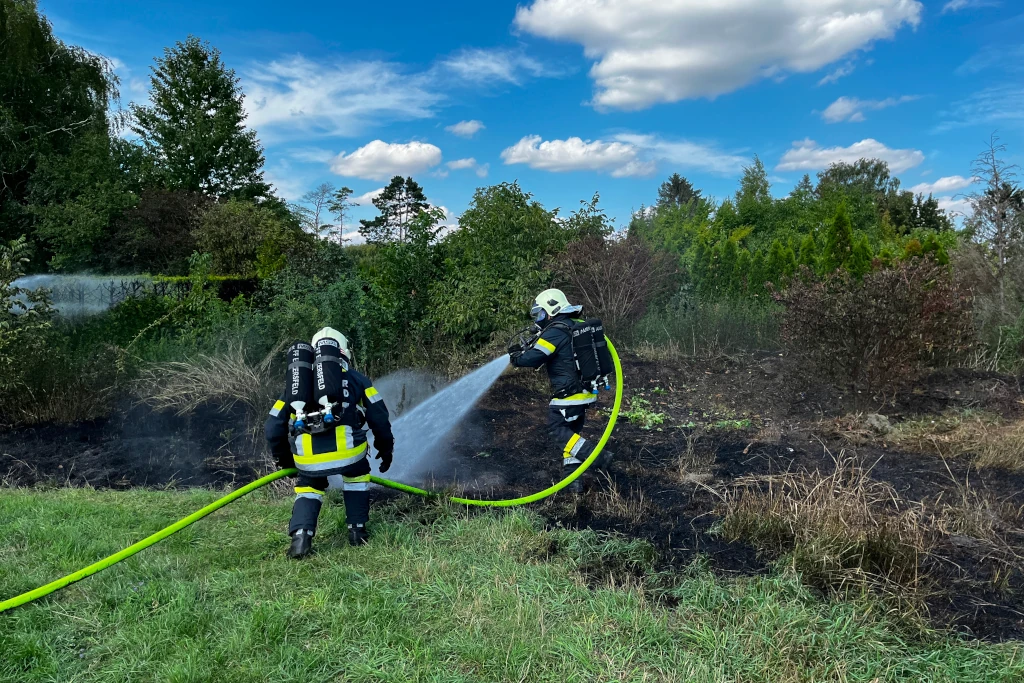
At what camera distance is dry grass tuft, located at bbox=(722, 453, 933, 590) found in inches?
133

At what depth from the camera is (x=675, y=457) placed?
5.93m

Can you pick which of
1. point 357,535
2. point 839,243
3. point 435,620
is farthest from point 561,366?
point 839,243

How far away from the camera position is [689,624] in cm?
305

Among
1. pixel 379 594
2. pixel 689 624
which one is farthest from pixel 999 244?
pixel 379 594

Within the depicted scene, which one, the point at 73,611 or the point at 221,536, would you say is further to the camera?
the point at 221,536

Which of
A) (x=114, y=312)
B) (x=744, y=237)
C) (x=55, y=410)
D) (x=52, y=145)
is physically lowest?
(x=55, y=410)

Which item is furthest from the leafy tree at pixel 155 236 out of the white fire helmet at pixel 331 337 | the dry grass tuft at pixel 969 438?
the dry grass tuft at pixel 969 438

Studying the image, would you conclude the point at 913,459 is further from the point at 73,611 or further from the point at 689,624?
the point at 73,611

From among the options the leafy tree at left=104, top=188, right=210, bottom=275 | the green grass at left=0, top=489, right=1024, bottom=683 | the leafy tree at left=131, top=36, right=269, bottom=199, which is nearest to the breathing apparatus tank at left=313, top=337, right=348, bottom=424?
the green grass at left=0, top=489, right=1024, bottom=683

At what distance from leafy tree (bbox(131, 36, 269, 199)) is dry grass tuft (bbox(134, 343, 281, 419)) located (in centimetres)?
1860

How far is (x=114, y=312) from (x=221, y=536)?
710 centimetres

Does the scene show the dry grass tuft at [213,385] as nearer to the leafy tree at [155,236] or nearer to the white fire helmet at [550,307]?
the white fire helmet at [550,307]

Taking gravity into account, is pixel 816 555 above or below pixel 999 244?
below

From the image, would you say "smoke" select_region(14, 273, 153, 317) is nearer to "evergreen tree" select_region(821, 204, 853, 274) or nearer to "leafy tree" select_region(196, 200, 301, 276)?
"leafy tree" select_region(196, 200, 301, 276)
